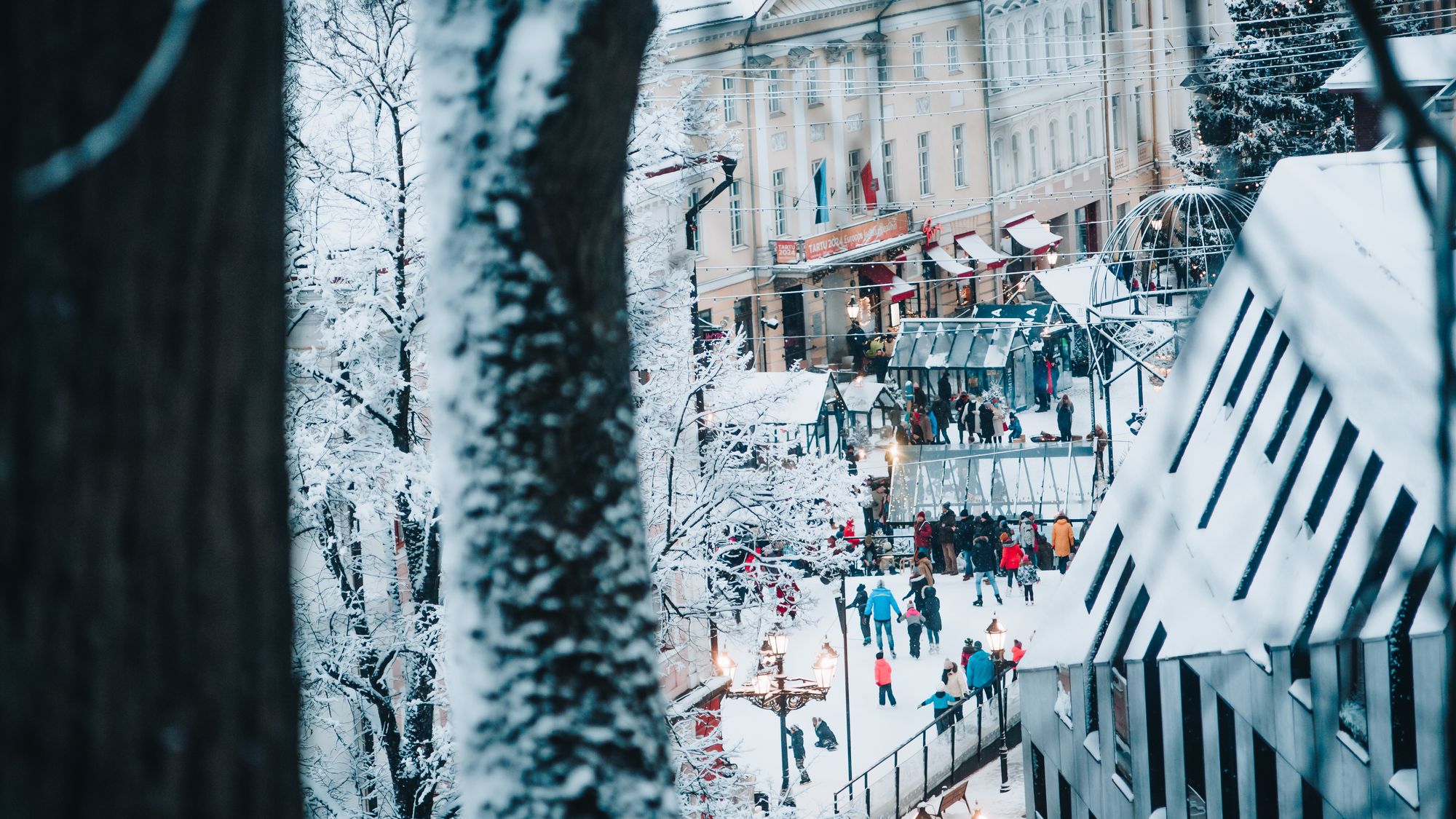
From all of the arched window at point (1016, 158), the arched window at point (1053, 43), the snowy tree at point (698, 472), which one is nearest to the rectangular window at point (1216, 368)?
the snowy tree at point (698, 472)

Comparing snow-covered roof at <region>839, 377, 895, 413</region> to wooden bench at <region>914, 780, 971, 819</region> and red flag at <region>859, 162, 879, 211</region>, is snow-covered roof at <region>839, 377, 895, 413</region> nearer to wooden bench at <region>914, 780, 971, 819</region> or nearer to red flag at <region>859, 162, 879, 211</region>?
red flag at <region>859, 162, 879, 211</region>

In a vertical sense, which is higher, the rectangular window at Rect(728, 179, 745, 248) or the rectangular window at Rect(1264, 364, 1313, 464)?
the rectangular window at Rect(728, 179, 745, 248)

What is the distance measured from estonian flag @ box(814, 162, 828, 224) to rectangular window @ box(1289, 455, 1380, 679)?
29.5 m

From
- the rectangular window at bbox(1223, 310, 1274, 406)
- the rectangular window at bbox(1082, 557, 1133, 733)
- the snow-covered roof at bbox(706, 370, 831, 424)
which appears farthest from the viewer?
the rectangular window at bbox(1082, 557, 1133, 733)

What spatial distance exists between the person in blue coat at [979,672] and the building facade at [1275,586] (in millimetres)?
2257

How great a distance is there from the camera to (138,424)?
1.17m

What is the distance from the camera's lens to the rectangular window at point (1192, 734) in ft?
38.1

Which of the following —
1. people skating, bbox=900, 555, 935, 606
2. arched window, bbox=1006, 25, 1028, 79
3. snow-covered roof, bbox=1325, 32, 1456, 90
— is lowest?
people skating, bbox=900, 555, 935, 606

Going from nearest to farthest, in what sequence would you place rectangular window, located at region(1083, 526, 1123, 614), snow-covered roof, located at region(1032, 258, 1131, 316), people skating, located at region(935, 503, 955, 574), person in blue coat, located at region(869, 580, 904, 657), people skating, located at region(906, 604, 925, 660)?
rectangular window, located at region(1083, 526, 1123, 614), person in blue coat, located at region(869, 580, 904, 657), people skating, located at region(906, 604, 925, 660), people skating, located at region(935, 503, 955, 574), snow-covered roof, located at region(1032, 258, 1131, 316)

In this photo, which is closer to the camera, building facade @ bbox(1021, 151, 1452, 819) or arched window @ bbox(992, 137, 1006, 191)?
building facade @ bbox(1021, 151, 1452, 819)

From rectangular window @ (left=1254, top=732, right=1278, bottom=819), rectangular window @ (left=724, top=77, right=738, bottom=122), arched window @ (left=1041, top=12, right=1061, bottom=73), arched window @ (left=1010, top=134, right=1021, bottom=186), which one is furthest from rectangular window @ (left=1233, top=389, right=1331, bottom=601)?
arched window @ (left=1041, top=12, right=1061, bottom=73)

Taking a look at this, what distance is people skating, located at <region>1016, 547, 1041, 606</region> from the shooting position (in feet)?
67.3

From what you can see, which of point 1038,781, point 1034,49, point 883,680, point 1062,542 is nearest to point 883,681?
point 883,680

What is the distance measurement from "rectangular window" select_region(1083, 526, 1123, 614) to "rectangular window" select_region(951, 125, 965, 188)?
31.3 m
